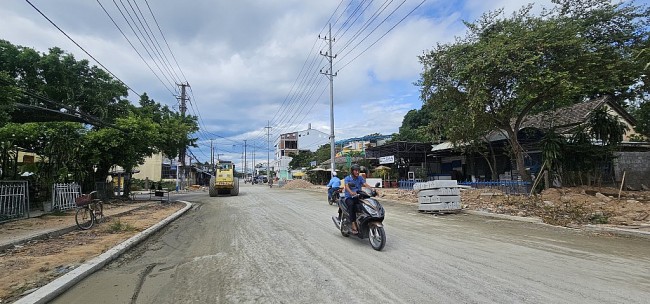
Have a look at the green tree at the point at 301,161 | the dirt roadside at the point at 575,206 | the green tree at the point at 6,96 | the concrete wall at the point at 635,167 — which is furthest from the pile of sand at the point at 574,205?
the green tree at the point at 301,161

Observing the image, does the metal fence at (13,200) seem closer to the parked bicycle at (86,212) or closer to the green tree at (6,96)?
the green tree at (6,96)

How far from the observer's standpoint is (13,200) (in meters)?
12.3

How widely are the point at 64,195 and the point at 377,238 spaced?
15.1 metres

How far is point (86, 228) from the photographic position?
11.1 metres

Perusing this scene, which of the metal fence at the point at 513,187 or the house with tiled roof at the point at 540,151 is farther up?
the house with tiled roof at the point at 540,151

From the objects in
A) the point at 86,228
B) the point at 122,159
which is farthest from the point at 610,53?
the point at 122,159

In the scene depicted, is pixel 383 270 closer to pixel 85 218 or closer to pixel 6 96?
pixel 85 218

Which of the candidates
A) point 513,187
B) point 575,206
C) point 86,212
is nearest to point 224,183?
point 86,212

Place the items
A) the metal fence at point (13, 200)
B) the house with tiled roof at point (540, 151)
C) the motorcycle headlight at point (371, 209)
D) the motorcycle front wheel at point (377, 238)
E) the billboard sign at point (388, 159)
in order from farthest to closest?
the billboard sign at point (388, 159) → the house with tiled roof at point (540, 151) → the metal fence at point (13, 200) → the motorcycle headlight at point (371, 209) → the motorcycle front wheel at point (377, 238)

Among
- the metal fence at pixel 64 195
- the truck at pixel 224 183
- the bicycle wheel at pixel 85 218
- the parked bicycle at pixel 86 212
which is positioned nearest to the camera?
the parked bicycle at pixel 86 212

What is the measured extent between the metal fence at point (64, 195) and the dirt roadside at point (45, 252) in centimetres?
321

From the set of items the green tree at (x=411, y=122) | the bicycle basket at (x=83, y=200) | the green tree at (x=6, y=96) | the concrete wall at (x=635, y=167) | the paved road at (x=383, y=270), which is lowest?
the paved road at (x=383, y=270)

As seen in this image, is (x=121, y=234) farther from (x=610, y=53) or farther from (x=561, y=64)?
(x=610, y=53)

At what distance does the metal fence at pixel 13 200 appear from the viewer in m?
11.8
